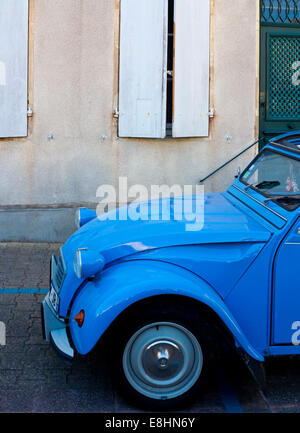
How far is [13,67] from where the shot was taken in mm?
7953

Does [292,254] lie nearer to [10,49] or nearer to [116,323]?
[116,323]

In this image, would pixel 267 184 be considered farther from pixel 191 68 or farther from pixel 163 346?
pixel 191 68

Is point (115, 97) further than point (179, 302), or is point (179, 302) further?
point (115, 97)

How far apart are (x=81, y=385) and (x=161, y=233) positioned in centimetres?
113

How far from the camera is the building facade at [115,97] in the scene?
7965mm

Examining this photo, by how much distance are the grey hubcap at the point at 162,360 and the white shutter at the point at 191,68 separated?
4.92 metres

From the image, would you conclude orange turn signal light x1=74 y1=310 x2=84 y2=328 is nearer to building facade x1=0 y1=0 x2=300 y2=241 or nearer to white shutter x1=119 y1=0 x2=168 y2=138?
building facade x1=0 y1=0 x2=300 y2=241

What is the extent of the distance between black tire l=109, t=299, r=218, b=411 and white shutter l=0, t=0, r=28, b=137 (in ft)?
16.6

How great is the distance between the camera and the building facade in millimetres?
7965

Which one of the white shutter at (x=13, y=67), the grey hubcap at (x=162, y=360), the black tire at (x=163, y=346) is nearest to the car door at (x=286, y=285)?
the black tire at (x=163, y=346)

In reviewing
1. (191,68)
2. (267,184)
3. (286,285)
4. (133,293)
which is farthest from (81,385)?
(191,68)

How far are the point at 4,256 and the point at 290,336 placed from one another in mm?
4495

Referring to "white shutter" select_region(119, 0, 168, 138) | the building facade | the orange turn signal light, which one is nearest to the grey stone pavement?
the orange turn signal light
